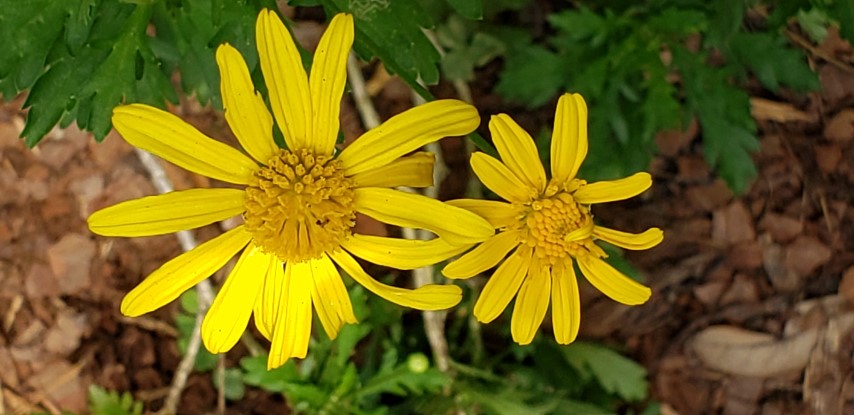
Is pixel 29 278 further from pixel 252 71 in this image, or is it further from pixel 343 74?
pixel 343 74

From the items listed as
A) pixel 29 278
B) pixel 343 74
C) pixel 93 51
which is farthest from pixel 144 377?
pixel 343 74

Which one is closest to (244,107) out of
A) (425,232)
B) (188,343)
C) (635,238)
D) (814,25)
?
(635,238)

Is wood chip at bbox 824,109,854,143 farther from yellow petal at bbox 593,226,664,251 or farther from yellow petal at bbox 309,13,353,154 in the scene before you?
yellow petal at bbox 309,13,353,154

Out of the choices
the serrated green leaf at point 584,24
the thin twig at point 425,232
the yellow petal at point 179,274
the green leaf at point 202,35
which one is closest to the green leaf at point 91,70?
the green leaf at point 202,35

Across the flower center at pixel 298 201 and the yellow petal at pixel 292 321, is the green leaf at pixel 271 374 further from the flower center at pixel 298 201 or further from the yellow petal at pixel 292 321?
the flower center at pixel 298 201

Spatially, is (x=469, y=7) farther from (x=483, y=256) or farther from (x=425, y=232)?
(x=425, y=232)

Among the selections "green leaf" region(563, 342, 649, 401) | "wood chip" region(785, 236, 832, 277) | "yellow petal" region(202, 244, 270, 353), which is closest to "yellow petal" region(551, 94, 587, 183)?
"yellow petal" region(202, 244, 270, 353)
